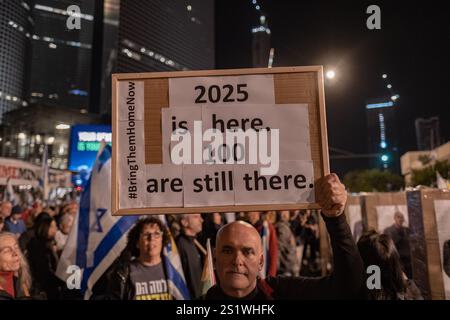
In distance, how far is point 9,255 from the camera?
116 inches

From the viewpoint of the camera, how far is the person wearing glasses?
330 cm

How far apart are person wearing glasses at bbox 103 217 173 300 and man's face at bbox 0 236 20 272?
832 millimetres

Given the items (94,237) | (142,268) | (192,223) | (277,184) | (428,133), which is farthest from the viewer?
(428,133)

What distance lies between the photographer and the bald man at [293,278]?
5.95 feet

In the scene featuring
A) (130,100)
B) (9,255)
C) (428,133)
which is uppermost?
→ (428,133)

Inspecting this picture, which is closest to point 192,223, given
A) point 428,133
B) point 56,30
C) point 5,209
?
point 56,30

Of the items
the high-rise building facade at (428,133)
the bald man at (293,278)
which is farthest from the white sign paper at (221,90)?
the high-rise building facade at (428,133)

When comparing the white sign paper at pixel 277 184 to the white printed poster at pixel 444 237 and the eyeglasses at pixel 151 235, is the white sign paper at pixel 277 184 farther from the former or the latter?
the white printed poster at pixel 444 237

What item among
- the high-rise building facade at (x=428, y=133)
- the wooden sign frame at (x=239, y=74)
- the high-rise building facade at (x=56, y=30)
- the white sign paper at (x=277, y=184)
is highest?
the high-rise building facade at (x=428, y=133)

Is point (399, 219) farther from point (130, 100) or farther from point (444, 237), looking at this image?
point (130, 100)

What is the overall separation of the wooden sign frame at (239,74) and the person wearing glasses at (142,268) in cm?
160

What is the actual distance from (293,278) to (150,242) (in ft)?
6.02
